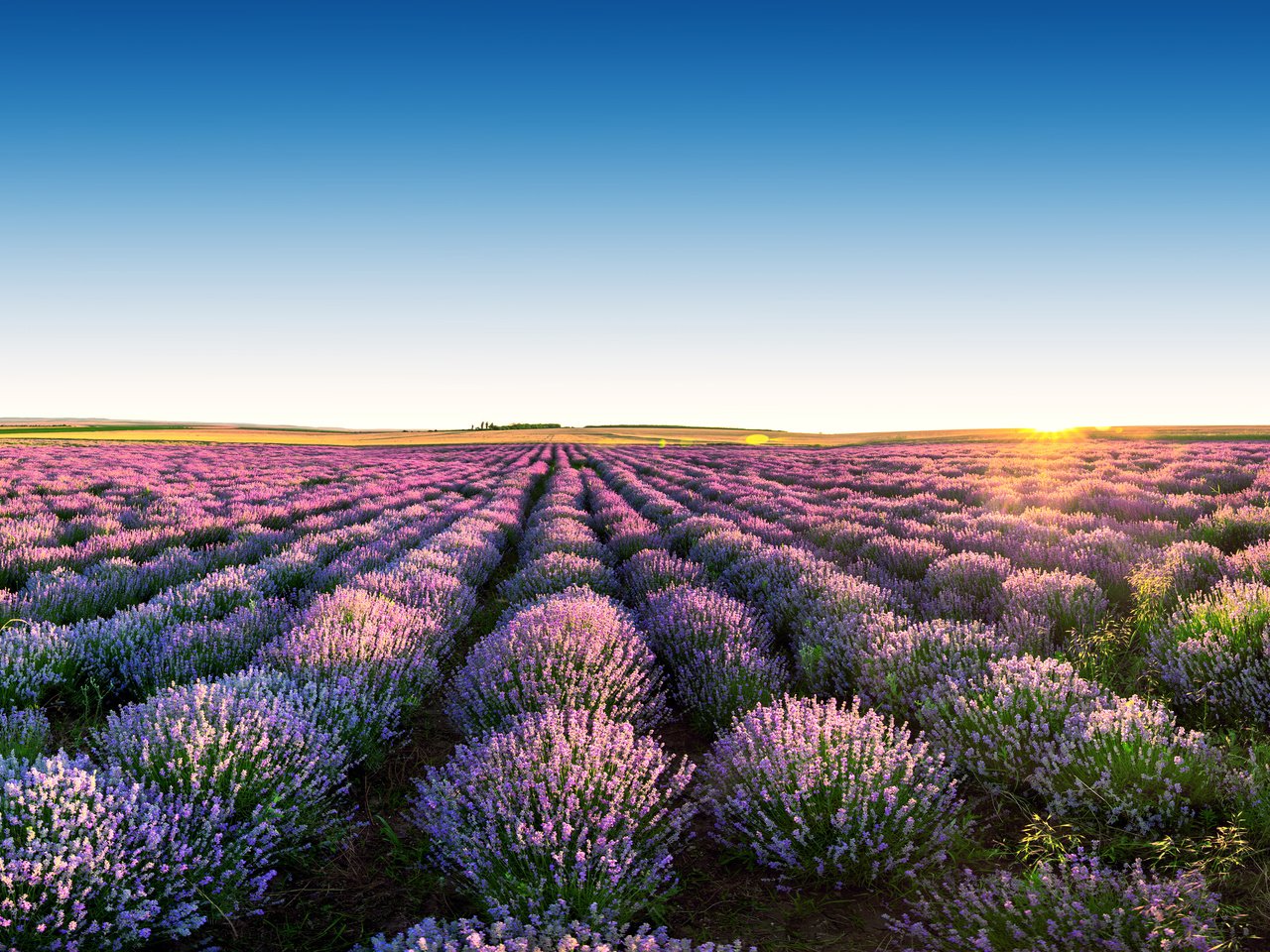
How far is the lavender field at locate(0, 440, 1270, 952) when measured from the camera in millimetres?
1916

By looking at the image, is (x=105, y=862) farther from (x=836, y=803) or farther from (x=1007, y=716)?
(x=1007, y=716)

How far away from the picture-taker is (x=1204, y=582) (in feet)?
15.8

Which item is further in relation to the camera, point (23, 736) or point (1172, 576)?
point (1172, 576)

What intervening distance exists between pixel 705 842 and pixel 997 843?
112 centimetres

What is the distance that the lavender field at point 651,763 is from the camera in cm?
192

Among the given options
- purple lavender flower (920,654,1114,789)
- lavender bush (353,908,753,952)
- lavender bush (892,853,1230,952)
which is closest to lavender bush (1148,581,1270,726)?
purple lavender flower (920,654,1114,789)

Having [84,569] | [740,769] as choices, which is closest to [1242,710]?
[740,769]

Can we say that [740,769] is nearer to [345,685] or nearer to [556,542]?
[345,685]

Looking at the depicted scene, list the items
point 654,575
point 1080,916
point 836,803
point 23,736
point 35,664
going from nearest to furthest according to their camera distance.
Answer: point 1080,916, point 836,803, point 23,736, point 35,664, point 654,575

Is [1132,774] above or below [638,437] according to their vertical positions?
below

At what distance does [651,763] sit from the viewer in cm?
271

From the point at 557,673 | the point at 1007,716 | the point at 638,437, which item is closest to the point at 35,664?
the point at 557,673

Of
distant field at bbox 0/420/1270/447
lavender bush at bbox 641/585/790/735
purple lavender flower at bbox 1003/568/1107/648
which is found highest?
distant field at bbox 0/420/1270/447

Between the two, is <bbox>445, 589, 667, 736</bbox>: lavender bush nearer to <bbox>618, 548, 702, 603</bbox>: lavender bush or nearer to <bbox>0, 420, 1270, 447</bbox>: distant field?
<bbox>618, 548, 702, 603</bbox>: lavender bush
